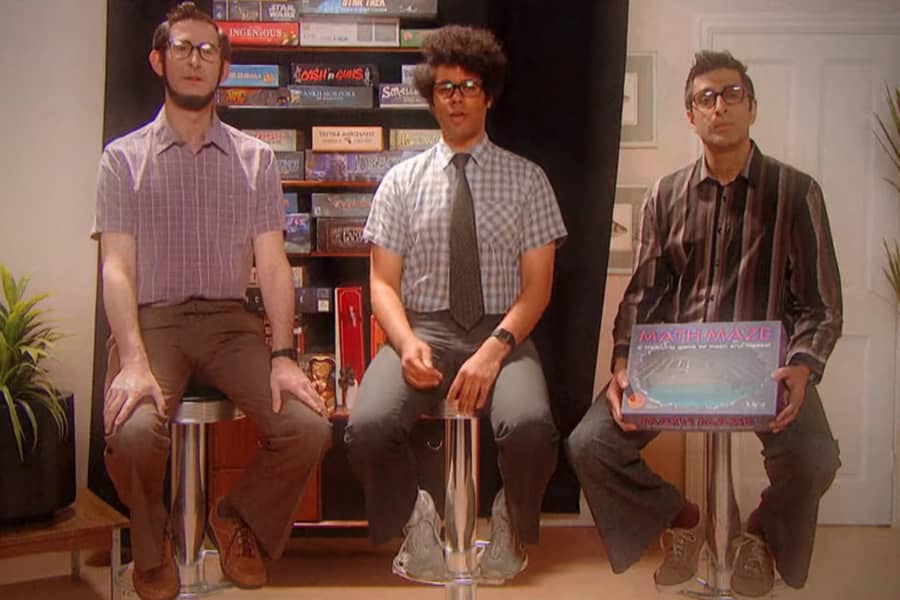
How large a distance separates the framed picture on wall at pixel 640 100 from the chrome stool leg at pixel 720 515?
0.92 metres

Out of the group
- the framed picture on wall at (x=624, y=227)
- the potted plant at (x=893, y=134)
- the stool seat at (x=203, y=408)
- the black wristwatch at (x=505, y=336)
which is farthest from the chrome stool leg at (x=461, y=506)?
the potted plant at (x=893, y=134)

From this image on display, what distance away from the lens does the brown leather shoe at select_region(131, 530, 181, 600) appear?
222 centimetres

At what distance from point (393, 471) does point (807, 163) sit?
4.65ft

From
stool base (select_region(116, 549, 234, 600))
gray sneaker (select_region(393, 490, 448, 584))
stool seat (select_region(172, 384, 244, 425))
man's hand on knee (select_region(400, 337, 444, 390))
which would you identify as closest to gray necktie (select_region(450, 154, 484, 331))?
man's hand on knee (select_region(400, 337, 444, 390))

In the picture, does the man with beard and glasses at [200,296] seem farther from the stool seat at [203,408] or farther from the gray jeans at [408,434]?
the gray jeans at [408,434]

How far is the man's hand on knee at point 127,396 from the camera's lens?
218cm

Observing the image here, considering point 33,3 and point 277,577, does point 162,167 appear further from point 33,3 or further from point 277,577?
point 277,577

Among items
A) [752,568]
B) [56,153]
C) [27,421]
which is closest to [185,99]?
[56,153]

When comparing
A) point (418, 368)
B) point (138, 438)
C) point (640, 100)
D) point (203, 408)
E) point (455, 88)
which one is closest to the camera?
point (138, 438)

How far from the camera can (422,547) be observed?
244 cm

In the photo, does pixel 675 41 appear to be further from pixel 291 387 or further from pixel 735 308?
pixel 291 387

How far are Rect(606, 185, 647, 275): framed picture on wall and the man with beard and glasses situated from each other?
42.7 inches

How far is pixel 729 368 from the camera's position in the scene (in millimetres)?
2230

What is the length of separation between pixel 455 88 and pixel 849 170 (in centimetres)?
112
